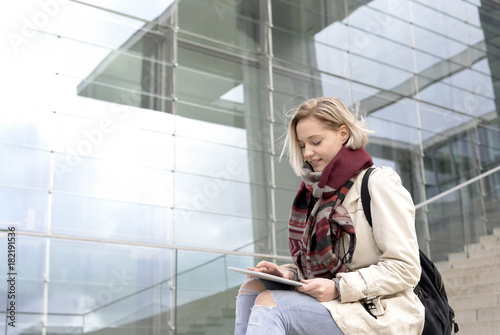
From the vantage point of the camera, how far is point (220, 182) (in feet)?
29.7

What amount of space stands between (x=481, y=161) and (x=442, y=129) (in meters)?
0.97

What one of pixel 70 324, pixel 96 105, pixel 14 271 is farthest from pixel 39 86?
pixel 70 324

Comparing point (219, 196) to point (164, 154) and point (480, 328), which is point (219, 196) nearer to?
point (164, 154)

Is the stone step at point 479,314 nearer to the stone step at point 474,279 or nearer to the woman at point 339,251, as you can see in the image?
the stone step at point 474,279

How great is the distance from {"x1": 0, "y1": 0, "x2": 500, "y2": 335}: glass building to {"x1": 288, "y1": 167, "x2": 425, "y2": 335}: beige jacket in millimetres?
5345

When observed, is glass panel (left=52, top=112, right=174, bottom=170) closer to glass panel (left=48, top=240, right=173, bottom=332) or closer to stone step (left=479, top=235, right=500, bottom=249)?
glass panel (left=48, top=240, right=173, bottom=332)

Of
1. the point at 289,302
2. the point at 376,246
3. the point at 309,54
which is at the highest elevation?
the point at 309,54

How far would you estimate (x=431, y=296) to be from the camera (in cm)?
239

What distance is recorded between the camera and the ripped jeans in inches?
80.4

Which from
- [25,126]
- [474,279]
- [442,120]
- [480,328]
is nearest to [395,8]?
[442,120]

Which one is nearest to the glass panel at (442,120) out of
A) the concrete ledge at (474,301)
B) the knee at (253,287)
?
the concrete ledge at (474,301)

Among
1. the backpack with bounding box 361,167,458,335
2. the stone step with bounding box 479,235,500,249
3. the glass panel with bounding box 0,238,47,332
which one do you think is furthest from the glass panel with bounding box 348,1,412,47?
Answer: the backpack with bounding box 361,167,458,335

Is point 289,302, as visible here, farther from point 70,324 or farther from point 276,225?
point 276,225

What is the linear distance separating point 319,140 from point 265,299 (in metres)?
0.64
